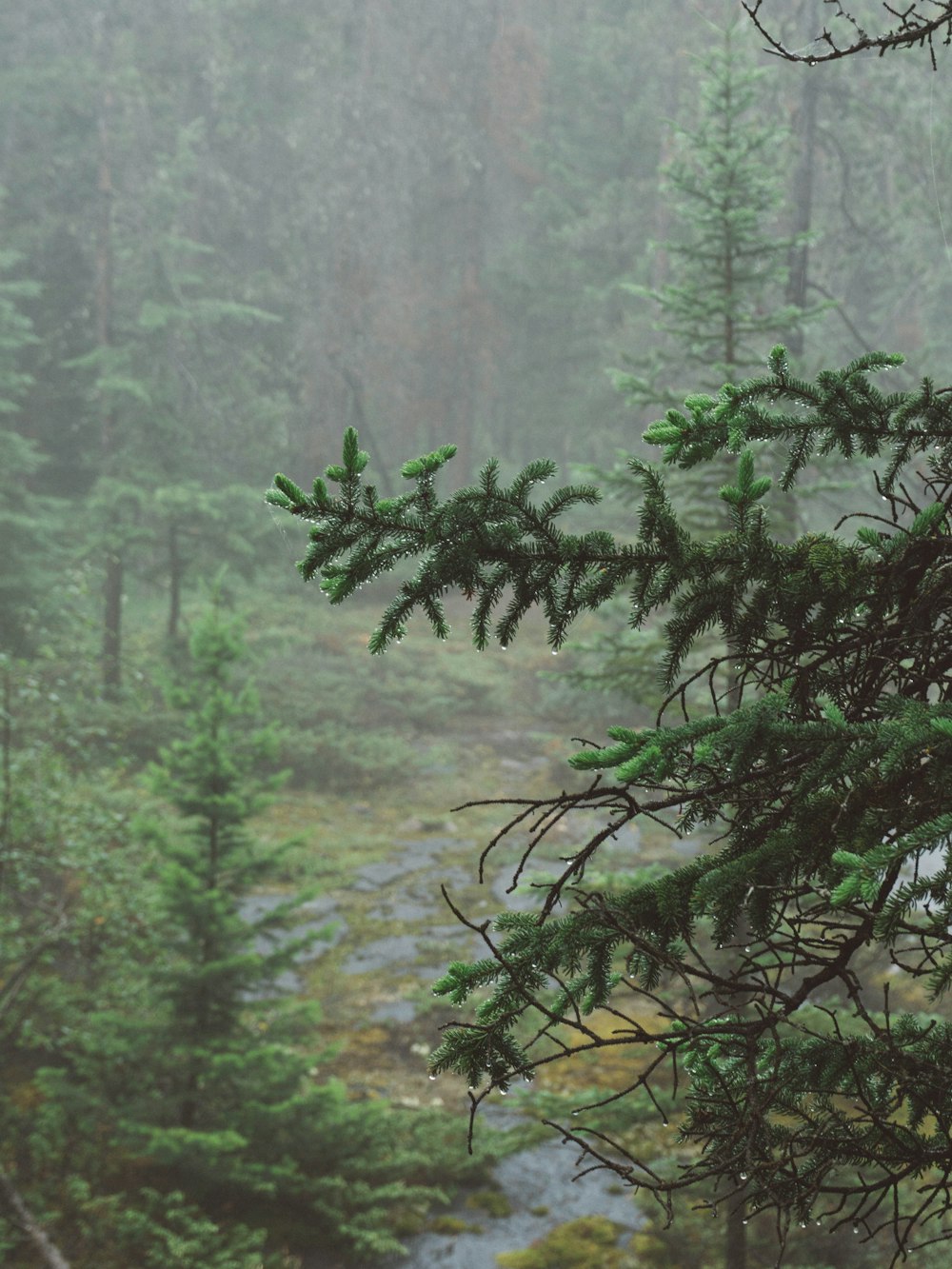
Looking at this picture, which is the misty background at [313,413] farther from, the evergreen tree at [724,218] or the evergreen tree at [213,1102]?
the evergreen tree at [724,218]

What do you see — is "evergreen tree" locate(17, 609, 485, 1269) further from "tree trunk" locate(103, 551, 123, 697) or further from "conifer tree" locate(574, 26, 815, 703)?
"tree trunk" locate(103, 551, 123, 697)

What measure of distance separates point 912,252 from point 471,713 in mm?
14743

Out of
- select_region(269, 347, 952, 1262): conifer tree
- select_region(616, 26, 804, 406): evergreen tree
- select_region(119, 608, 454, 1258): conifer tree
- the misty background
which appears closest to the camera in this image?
select_region(269, 347, 952, 1262): conifer tree

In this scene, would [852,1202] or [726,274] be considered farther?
[726,274]

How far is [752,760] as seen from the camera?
2.24 meters

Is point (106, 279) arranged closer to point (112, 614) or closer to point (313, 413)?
point (112, 614)

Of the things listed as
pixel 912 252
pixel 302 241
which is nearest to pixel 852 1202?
pixel 912 252

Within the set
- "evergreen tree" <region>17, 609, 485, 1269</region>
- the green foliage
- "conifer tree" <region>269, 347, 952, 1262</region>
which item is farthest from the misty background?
"conifer tree" <region>269, 347, 952, 1262</region>

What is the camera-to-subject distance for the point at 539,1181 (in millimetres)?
8094

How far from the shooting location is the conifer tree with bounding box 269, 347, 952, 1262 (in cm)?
207

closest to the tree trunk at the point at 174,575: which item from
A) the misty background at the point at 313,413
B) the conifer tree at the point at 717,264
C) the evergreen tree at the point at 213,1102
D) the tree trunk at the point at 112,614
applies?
the misty background at the point at 313,413


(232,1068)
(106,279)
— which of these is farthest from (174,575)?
(232,1068)

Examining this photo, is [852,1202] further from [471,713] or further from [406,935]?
[471,713]

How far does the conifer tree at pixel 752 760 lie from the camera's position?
207cm
